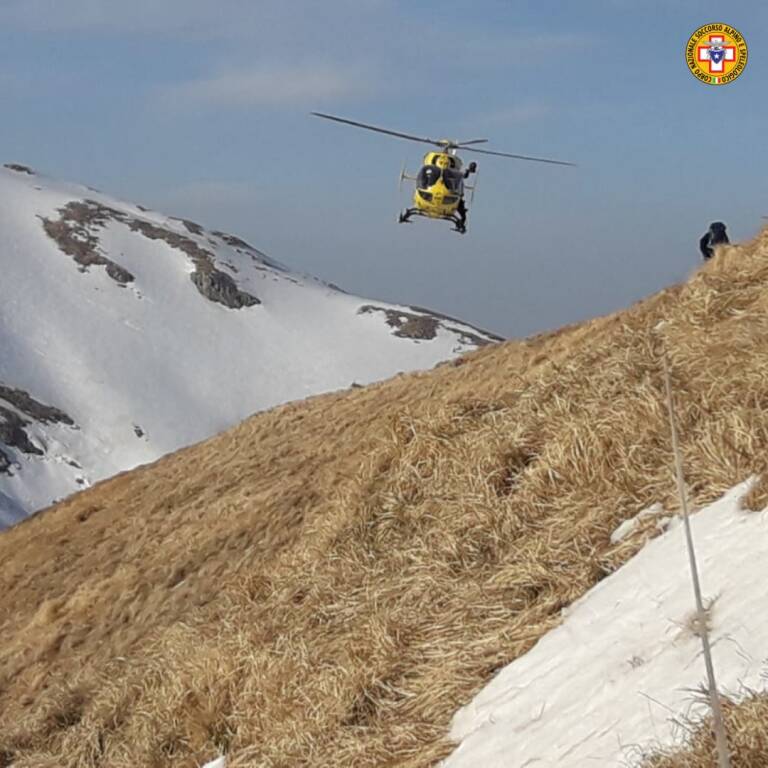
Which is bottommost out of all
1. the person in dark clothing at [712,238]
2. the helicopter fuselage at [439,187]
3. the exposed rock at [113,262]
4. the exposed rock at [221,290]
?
the person in dark clothing at [712,238]

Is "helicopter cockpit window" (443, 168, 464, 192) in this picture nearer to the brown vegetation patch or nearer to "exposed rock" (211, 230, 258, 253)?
the brown vegetation patch

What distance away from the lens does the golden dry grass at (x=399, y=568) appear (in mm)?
8656

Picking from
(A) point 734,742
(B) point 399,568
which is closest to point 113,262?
(B) point 399,568

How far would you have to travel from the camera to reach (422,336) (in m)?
154

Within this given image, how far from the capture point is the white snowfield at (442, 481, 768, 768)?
19.7 ft

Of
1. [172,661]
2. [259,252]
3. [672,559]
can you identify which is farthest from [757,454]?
[259,252]

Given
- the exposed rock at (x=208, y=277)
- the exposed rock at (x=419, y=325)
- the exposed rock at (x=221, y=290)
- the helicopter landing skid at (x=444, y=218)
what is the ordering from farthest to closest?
the exposed rock at (x=208, y=277)
the exposed rock at (x=221, y=290)
the exposed rock at (x=419, y=325)
the helicopter landing skid at (x=444, y=218)

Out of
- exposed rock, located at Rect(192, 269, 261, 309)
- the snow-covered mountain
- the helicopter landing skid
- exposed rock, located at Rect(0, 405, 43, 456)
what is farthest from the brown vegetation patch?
exposed rock, located at Rect(192, 269, 261, 309)

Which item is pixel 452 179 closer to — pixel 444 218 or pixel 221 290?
pixel 444 218

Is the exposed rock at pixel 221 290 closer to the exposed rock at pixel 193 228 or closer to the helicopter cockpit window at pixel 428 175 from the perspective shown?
the exposed rock at pixel 193 228

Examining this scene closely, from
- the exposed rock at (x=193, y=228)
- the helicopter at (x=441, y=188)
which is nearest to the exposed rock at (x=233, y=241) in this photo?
the exposed rock at (x=193, y=228)

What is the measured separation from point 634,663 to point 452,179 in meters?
23.4

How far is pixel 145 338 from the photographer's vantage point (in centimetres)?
14988

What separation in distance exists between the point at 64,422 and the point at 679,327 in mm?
121261
